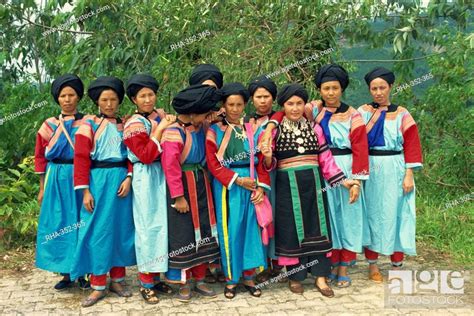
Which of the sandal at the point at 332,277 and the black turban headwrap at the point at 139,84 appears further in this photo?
the sandal at the point at 332,277

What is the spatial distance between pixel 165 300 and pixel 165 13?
314 cm

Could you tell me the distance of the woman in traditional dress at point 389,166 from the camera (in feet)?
13.5

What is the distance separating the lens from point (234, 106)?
3822mm

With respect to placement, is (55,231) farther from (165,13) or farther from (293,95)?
(165,13)

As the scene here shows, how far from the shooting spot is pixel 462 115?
21.4 ft

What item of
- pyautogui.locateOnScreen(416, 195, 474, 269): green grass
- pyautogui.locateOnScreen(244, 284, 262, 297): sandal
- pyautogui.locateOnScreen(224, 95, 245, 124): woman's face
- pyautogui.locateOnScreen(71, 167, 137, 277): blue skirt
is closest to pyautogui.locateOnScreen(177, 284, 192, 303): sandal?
pyautogui.locateOnScreen(244, 284, 262, 297): sandal

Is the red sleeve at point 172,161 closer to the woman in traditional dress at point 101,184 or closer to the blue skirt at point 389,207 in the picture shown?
the woman in traditional dress at point 101,184

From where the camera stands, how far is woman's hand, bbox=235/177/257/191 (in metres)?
3.79

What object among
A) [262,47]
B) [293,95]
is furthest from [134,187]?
[262,47]

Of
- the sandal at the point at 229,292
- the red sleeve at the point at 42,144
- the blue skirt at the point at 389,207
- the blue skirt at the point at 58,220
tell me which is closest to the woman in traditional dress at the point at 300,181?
the blue skirt at the point at 389,207

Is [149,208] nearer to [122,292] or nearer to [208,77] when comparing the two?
[122,292]

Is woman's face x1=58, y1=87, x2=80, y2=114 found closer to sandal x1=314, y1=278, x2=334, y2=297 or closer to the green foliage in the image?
the green foliage

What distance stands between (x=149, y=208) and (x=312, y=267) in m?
1.37

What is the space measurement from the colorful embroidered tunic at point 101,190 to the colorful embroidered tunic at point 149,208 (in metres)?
0.12
